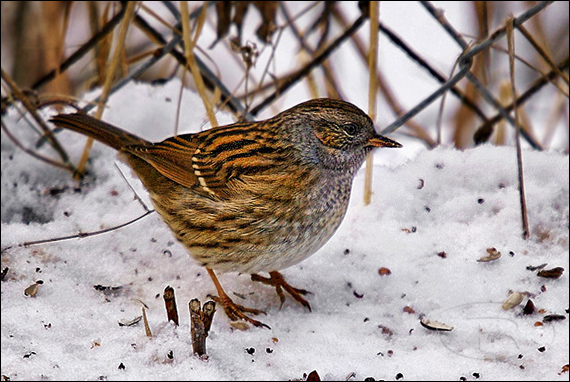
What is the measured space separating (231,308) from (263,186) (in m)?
0.54

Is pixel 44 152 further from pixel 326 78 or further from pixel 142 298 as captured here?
pixel 326 78

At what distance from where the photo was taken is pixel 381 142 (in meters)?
3.68

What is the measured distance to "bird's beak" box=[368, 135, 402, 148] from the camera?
3660 millimetres

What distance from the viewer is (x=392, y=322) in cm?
362

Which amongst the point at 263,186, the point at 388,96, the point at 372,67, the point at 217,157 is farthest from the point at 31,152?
the point at 388,96

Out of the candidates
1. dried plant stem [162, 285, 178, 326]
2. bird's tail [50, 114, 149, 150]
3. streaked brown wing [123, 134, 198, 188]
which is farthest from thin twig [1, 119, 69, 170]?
dried plant stem [162, 285, 178, 326]

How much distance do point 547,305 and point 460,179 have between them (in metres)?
0.94

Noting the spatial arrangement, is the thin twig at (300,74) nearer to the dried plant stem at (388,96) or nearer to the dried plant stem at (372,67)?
the dried plant stem at (388,96)

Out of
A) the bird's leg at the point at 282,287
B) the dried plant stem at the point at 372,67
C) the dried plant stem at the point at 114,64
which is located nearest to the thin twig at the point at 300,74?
the dried plant stem at the point at 372,67

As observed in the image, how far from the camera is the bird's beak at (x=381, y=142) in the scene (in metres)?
3.66

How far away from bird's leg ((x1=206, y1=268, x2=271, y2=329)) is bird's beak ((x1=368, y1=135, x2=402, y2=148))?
2.85 ft

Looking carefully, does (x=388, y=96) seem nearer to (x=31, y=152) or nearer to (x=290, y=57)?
(x=290, y=57)

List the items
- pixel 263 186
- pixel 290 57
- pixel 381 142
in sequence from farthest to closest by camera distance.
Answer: pixel 290 57, pixel 381 142, pixel 263 186

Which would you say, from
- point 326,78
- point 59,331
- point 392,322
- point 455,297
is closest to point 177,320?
point 59,331
